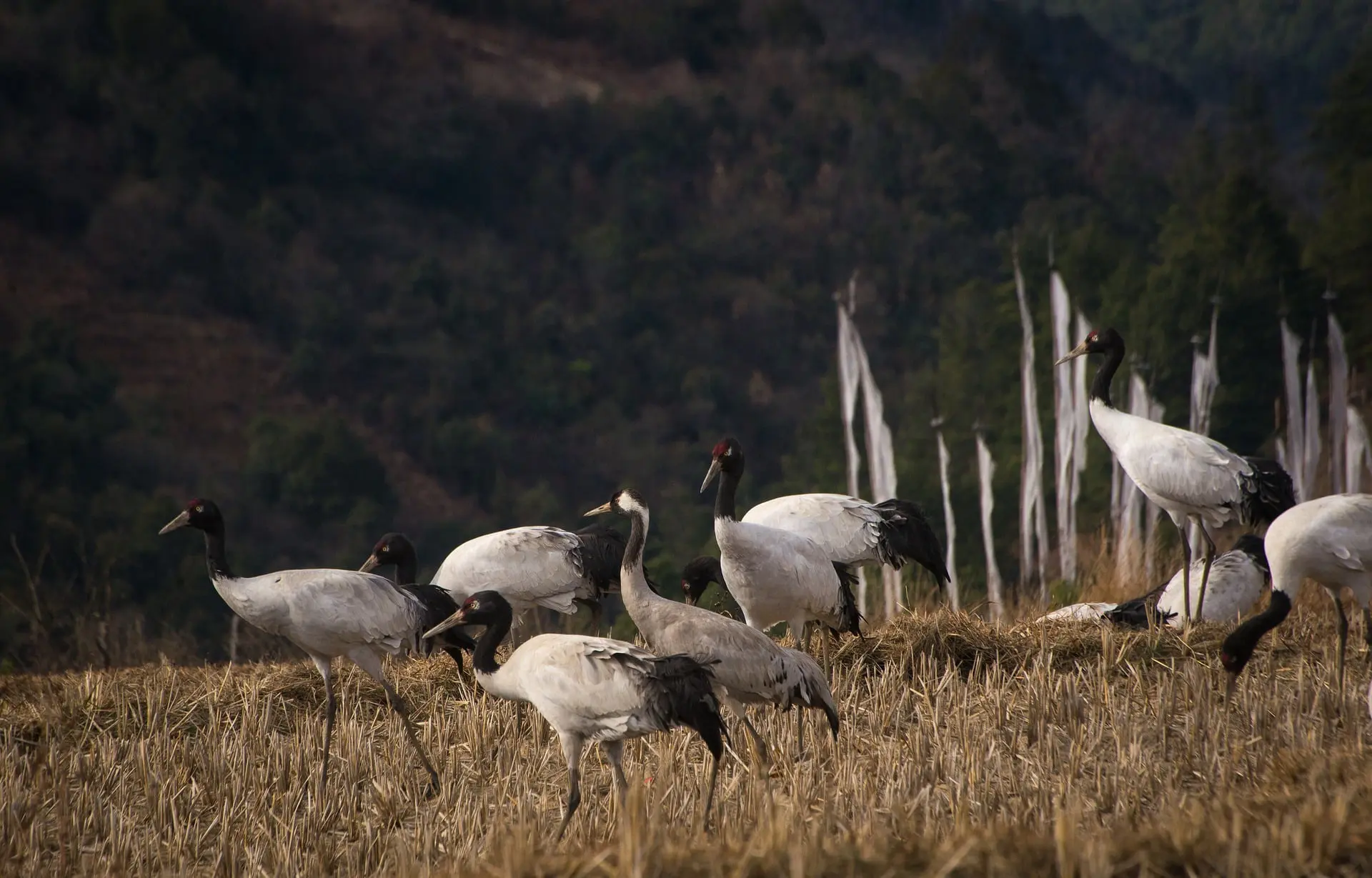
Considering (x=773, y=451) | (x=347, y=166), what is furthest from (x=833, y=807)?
(x=347, y=166)

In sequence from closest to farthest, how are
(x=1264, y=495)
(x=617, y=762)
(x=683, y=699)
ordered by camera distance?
(x=683, y=699) < (x=617, y=762) < (x=1264, y=495)

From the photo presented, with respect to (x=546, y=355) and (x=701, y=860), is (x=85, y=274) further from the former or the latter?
(x=701, y=860)

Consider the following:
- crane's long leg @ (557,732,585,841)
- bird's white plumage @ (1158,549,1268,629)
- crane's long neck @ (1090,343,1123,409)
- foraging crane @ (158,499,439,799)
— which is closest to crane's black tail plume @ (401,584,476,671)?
foraging crane @ (158,499,439,799)

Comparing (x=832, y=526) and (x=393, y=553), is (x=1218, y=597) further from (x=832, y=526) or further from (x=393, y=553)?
(x=393, y=553)

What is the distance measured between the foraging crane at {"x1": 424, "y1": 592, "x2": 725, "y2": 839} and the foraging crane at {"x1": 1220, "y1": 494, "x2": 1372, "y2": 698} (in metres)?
2.92

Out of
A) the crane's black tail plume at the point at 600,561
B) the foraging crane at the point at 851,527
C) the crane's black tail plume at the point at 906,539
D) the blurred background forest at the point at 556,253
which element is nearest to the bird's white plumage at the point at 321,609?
the crane's black tail plume at the point at 600,561

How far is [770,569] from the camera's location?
7375 mm

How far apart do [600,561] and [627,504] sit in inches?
98.9

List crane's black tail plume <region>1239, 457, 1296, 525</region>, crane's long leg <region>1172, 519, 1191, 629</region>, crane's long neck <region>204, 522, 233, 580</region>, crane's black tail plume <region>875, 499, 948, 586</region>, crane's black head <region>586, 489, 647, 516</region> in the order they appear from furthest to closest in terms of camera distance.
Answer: crane's black tail plume <region>875, 499, 948, 586</region>
crane's black tail plume <region>1239, 457, 1296, 525</region>
crane's long leg <region>1172, 519, 1191, 629</region>
crane's long neck <region>204, 522, 233, 580</region>
crane's black head <region>586, 489, 647, 516</region>

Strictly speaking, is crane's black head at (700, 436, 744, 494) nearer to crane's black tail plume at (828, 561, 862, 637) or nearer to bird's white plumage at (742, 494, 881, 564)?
crane's black tail plume at (828, 561, 862, 637)

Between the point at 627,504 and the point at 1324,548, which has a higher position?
the point at 627,504

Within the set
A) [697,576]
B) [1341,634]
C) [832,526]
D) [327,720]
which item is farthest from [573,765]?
[1341,634]

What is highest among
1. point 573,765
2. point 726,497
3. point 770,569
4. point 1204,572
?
point 726,497

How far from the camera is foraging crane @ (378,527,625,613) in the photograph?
29.5 ft
